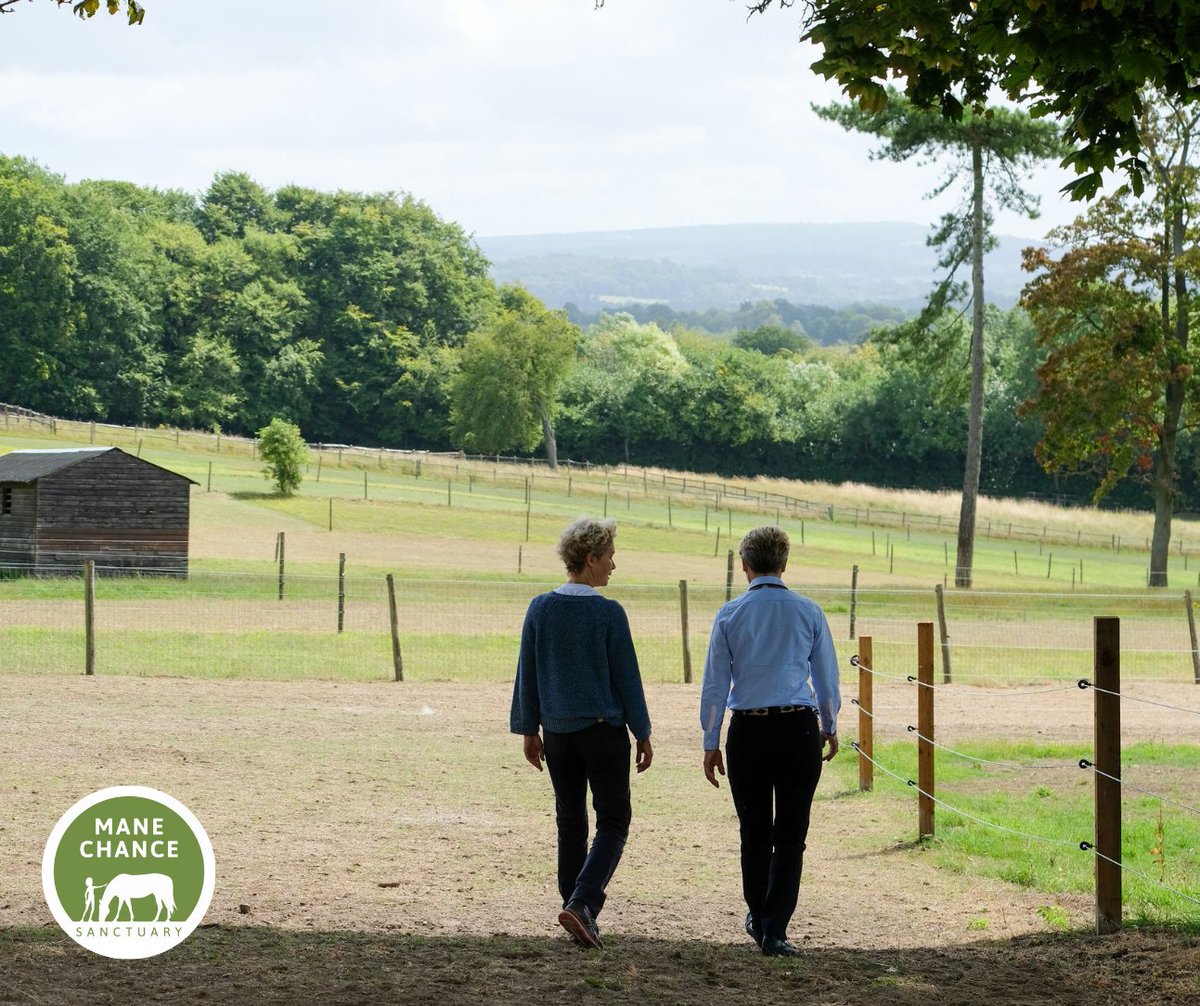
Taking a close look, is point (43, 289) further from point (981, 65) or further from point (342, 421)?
point (981, 65)

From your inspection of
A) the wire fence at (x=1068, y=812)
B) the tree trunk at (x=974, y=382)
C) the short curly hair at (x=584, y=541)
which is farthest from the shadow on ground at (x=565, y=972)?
the tree trunk at (x=974, y=382)

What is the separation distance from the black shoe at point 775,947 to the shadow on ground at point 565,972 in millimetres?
58

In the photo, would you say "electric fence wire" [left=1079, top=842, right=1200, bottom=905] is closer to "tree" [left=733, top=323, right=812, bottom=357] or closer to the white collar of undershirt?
the white collar of undershirt

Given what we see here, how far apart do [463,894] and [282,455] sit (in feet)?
163

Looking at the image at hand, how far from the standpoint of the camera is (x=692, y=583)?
38.4 meters

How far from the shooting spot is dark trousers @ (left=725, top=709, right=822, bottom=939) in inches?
251

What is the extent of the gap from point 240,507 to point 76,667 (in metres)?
34.4

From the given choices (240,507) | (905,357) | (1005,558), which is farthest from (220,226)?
(905,357)

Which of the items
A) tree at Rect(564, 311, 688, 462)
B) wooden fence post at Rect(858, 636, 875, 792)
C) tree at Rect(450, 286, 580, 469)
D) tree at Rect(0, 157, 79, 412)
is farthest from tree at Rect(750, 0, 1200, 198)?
tree at Rect(564, 311, 688, 462)

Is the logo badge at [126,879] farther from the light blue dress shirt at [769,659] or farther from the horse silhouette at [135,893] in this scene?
the light blue dress shirt at [769,659]

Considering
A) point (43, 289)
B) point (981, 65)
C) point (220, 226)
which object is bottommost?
point (981, 65)

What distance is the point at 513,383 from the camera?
81062 mm

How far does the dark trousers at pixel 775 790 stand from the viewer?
21.0 ft

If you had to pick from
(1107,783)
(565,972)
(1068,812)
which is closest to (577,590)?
(565,972)
